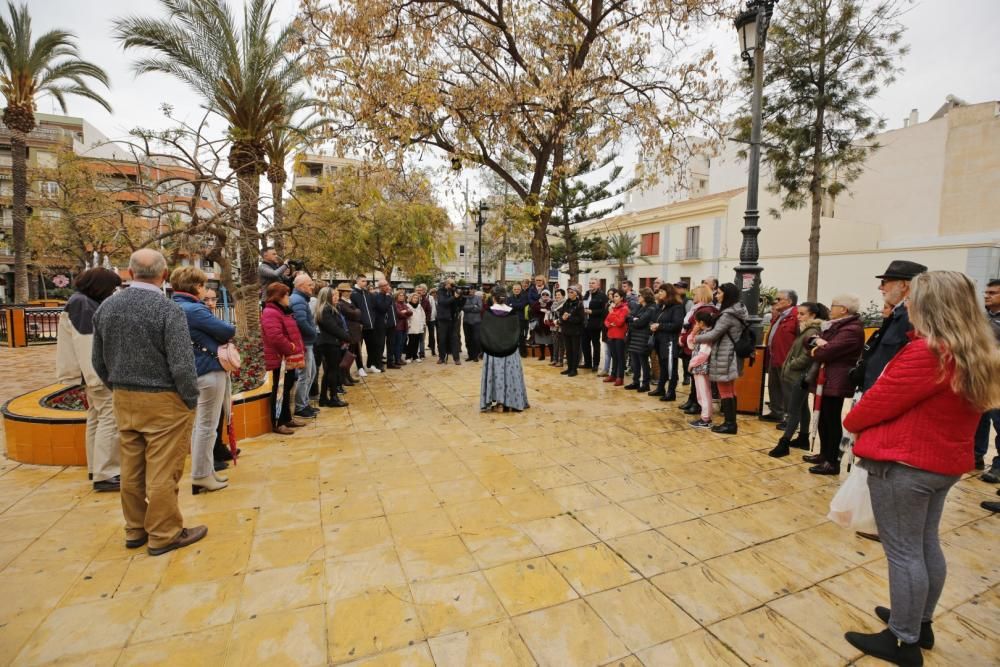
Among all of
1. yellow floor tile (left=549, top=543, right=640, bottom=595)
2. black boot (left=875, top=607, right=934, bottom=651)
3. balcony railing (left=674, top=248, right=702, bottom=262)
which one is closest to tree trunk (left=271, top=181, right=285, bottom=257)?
yellow floor tile (left=549, top=543, right=640, bottom=595)

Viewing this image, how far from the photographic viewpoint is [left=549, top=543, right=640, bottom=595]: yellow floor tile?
2.60 m

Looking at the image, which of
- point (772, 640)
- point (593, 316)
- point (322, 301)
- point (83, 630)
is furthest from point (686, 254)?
point (83, 630)

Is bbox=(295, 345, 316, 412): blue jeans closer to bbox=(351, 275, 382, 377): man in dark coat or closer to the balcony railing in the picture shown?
bbox=(351, 275, 382, 377): man in dark coat

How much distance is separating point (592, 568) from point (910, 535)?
1499 millimetres

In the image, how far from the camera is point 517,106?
8484 mm

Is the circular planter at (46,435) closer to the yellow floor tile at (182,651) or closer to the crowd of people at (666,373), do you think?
the crowd of people at (666,373)

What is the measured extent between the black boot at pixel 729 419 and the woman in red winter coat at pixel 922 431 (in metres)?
3.27

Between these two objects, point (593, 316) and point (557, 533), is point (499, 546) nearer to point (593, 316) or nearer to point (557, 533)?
point (557, 533)

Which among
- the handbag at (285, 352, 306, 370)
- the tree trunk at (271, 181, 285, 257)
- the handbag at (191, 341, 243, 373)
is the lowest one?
the handbag at (285, 352, 306, 370)

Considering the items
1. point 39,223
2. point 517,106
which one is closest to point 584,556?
point 517,106

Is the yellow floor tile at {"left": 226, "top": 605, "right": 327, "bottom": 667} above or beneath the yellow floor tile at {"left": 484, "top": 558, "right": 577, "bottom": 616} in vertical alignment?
above

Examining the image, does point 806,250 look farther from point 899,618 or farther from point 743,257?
point 899,618

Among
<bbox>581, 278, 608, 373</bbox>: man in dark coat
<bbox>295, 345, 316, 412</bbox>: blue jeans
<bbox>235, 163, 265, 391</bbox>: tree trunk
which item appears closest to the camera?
<bbox>295, 345, 316, 412</bbox>: blue jeans

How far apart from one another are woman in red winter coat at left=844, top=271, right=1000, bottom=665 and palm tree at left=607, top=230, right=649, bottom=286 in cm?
3329
